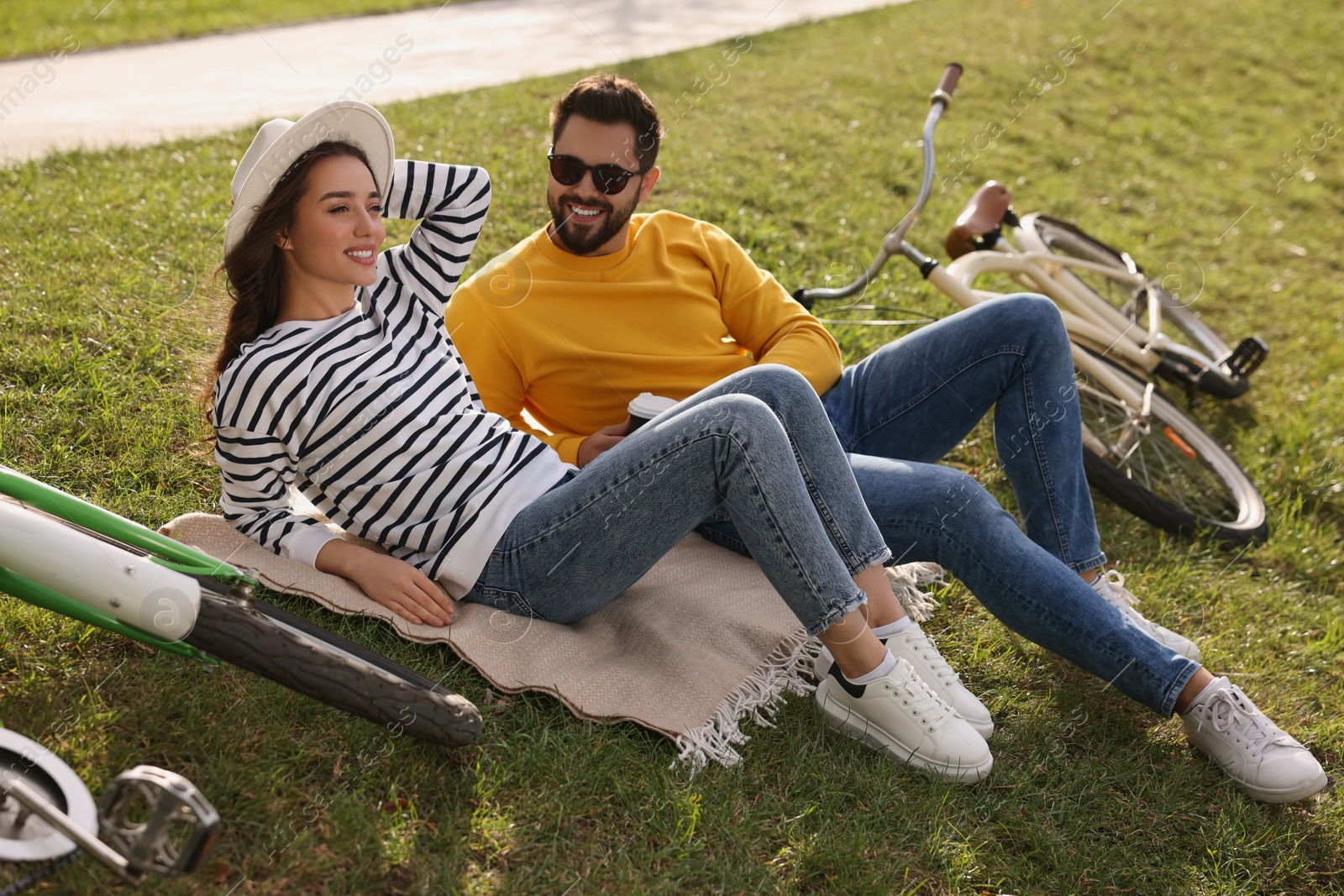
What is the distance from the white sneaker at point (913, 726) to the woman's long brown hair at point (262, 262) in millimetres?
1489

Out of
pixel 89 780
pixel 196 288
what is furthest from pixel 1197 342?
pixel 89 780

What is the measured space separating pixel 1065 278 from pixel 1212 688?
7.21 ft

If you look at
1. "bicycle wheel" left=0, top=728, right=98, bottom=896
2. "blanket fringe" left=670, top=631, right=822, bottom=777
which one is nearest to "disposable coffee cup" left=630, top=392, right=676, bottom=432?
"blanket fringe" left=670, top=631, right=822, bottom=777

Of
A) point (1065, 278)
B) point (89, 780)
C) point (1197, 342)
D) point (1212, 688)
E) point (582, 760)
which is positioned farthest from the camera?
point (1197, 342)

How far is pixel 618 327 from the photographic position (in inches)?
115

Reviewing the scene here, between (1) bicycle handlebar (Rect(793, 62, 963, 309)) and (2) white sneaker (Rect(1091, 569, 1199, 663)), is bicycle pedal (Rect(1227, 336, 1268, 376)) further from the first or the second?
(2) white sneaker (Rect(1091, 569, 1199, 663))

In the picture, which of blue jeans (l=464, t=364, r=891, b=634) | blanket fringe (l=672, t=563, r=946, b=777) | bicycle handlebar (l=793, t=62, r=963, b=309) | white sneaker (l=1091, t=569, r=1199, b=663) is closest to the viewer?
blue jeans (l=464, t=364, r=891, b=634)

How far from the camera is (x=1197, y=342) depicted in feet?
15.9

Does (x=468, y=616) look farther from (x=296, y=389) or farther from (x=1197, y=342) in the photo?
(x=1197, y=342)

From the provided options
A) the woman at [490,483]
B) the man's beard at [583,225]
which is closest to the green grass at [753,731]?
the woman at [490,483]

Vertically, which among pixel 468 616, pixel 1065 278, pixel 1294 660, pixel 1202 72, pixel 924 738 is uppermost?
pixel 1202 72

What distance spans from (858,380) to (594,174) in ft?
3.11

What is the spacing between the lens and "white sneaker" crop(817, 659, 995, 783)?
2.30 meters

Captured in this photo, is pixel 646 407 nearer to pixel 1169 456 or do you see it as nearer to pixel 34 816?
pixel 34 816
